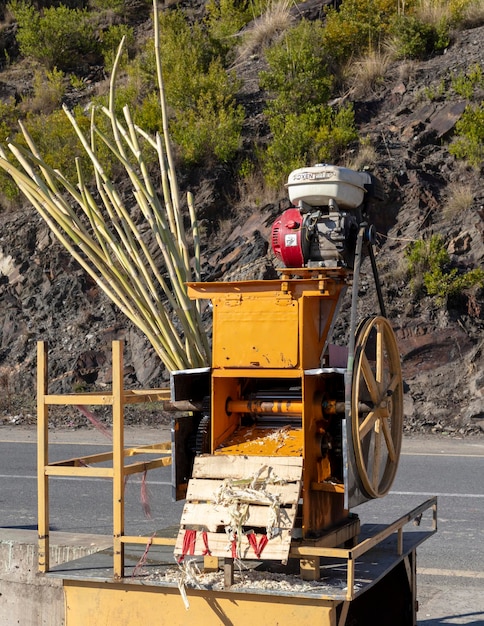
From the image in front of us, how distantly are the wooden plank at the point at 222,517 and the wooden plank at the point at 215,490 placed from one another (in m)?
0.04

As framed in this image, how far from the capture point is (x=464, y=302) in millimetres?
14578

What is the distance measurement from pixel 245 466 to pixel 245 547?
0.41m

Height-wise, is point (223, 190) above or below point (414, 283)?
above

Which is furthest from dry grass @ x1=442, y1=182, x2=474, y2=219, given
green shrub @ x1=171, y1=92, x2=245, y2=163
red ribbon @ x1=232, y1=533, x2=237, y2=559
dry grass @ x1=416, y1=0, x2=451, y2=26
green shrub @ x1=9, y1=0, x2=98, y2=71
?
red ribbon @ x1=232, y1=533, x2=237, y2=559

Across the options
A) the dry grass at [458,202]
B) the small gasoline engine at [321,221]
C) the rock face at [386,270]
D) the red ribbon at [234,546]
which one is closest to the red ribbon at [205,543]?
the red ribbon at [234,546]

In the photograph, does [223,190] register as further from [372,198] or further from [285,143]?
[372,198]

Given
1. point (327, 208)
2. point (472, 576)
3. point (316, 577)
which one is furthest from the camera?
Answer: point (472, 576)

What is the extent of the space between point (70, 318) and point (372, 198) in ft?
40.8

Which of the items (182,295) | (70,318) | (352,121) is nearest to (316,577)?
(182,295)

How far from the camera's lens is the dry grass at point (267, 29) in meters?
20.9

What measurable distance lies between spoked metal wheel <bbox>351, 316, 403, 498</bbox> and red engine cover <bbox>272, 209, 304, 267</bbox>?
0.49 metres

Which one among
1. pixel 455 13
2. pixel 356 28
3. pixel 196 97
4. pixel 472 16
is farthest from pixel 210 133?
pixel 472 16

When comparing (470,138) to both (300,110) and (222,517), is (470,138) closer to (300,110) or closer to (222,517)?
(300,110)

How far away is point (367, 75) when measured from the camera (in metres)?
18.8
